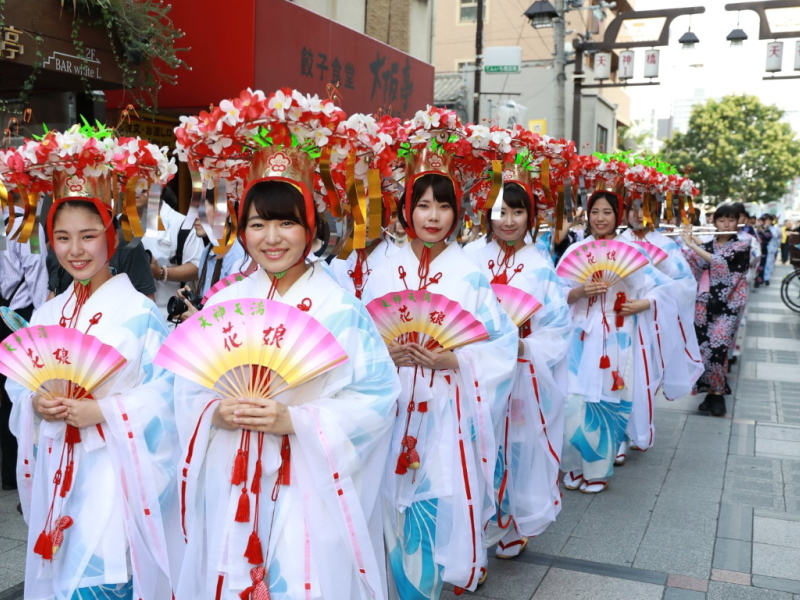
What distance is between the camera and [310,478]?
2.61 meters

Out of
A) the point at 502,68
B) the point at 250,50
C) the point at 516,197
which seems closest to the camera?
the point at 516,197

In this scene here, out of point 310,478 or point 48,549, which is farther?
point 48,549

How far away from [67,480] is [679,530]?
3535 mm

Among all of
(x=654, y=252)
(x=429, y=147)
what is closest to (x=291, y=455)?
(x=429, y=147)

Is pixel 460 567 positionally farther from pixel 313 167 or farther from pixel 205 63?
pixel 205 63

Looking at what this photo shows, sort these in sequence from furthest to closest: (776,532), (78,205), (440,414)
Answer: (776,532) < (440,414) < (78,205)

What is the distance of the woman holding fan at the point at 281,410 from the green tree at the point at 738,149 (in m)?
36.0

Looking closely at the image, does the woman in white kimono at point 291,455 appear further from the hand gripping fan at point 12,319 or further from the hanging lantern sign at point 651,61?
the hanging lantern sign at point 651,61

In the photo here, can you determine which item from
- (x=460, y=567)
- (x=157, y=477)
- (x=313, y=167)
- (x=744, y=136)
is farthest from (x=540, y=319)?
(x=744, y=136)

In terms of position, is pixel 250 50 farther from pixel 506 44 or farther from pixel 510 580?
pixel 506 44

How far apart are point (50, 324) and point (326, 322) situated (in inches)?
45.7

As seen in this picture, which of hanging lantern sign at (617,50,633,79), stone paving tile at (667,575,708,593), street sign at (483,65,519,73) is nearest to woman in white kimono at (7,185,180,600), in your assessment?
stone paving tile at (667,575,708,593)

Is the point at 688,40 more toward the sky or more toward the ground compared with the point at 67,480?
more toward the sky

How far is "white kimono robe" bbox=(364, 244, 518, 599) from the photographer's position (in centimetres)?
348
